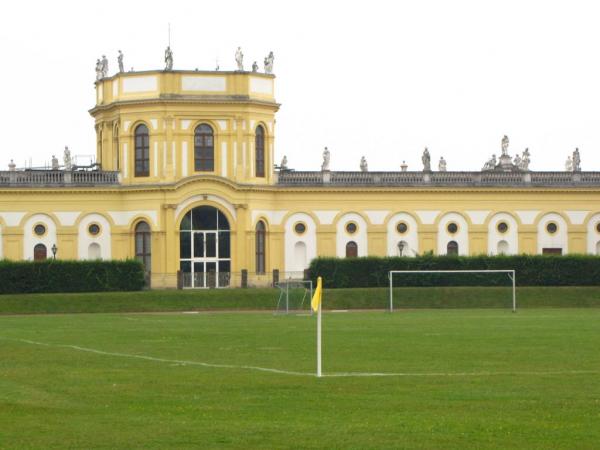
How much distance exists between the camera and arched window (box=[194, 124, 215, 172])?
8788 cm

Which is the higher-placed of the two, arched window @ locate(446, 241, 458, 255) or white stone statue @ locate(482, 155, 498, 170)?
white stone statue @ locate(482, 155, 498, 170)

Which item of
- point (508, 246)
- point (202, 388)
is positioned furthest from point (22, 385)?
point (508, 246)

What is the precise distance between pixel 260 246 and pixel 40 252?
39.0 feet

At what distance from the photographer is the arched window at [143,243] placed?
87.5m

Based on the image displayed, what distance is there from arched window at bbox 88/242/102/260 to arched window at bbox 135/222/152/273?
2.12 metres

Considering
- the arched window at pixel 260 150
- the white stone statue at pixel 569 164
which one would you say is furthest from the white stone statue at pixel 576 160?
the arched window at pixel 260 150

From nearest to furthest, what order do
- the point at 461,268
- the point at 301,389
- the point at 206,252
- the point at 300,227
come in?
the point at 301,389 < the point at 461,268 < the point at 206,252 < the point at 300,227

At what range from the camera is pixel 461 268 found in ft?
275

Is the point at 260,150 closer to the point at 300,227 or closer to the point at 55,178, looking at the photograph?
the point at 300,227

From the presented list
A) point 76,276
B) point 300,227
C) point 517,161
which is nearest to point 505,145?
point 517,161

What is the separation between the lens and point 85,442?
23.6 meters

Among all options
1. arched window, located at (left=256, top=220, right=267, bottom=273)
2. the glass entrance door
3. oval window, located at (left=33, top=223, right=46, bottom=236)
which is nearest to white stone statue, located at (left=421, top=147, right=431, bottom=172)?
arched window, located at (left=256, top=220, right=267, bottom=273)

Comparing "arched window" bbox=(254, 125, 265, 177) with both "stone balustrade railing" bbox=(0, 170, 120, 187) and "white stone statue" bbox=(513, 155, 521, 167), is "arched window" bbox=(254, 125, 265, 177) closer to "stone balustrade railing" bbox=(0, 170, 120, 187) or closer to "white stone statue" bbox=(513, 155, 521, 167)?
"stone balustrade railing" bbox=(0, 170, 120, 187)

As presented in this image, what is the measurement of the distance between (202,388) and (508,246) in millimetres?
62717
